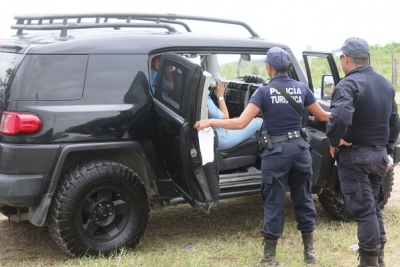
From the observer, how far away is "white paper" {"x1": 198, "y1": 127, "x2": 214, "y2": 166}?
4.66 metres

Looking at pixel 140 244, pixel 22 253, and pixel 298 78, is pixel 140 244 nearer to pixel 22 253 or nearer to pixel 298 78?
pixel 22 253

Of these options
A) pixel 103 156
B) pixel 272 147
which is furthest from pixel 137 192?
pixel 272 147

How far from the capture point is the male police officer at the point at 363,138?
4.21m

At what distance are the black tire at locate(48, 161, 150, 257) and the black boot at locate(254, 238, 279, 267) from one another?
98 centimetres

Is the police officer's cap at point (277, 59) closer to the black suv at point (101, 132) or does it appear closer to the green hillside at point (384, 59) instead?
the black suv at point (101, 132)

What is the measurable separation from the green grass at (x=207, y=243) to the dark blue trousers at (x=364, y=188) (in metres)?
0.55

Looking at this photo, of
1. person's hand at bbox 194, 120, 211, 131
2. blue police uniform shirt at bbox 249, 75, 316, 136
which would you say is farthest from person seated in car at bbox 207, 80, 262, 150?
blue police uniform shirt at bbox 249, 75, 316, 136

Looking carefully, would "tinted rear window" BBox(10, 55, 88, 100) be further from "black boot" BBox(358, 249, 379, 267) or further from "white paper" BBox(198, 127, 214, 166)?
"black boot" BBox(358, 249, 379, 267)

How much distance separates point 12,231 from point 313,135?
2.86 m

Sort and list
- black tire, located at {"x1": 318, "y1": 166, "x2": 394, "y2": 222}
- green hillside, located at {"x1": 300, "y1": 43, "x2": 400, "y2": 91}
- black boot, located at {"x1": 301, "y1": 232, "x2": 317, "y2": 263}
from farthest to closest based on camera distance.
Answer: green hillside, located at {"x1": 300, "y1": 43, "x2": 400, "y2": 91}, black tire, located at {"x1": 318, "y1": 166, "x2": 394, "y2": 222}, black boot, located at {"x1": 301, "y1": 232, "x2": 317, "y2": 263}

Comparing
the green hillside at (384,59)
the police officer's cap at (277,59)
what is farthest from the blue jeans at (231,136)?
the green hillside at (384,59)

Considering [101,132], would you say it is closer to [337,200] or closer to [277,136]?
[277,136]

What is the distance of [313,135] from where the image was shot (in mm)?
5410

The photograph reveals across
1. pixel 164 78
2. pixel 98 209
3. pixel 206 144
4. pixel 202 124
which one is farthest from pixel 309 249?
pixel 164 78
